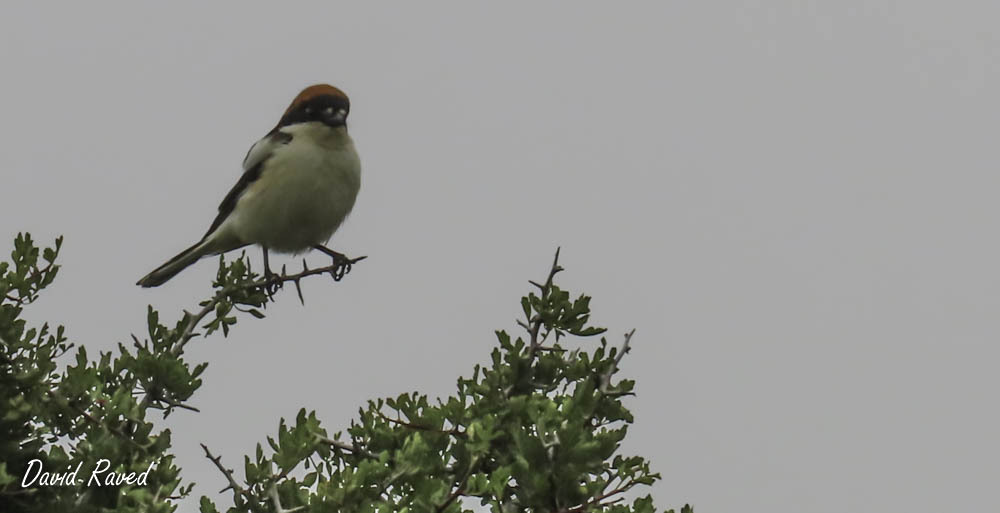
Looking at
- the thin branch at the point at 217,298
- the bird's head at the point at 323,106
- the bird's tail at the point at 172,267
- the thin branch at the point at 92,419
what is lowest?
the thin branch at the point at 92,419

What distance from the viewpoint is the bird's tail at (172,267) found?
770cm

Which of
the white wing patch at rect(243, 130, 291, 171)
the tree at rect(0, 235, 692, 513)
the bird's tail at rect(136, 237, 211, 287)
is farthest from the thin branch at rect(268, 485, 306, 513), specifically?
the bird's tail at rect(136, 237, 211, 287)

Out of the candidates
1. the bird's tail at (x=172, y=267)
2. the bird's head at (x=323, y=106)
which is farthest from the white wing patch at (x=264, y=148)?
the bird's tail at (x=172, y=267)

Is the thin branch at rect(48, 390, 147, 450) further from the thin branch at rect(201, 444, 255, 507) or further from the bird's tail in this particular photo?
the bird's tail

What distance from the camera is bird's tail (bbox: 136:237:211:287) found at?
770 cm

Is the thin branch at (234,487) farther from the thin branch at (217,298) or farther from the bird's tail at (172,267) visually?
the bird's tail at (172,267)

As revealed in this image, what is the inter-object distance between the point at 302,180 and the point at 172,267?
48.9 inches

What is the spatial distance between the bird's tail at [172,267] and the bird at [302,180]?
12.7 inches

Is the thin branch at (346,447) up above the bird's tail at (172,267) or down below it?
below

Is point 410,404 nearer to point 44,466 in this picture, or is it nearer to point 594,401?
point 594,401

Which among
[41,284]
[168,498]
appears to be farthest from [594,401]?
[41,284]

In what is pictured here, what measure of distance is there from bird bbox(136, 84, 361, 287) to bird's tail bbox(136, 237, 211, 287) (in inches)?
12.7

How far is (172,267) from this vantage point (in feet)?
25.3

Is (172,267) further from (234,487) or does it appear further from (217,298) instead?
(234,487)
